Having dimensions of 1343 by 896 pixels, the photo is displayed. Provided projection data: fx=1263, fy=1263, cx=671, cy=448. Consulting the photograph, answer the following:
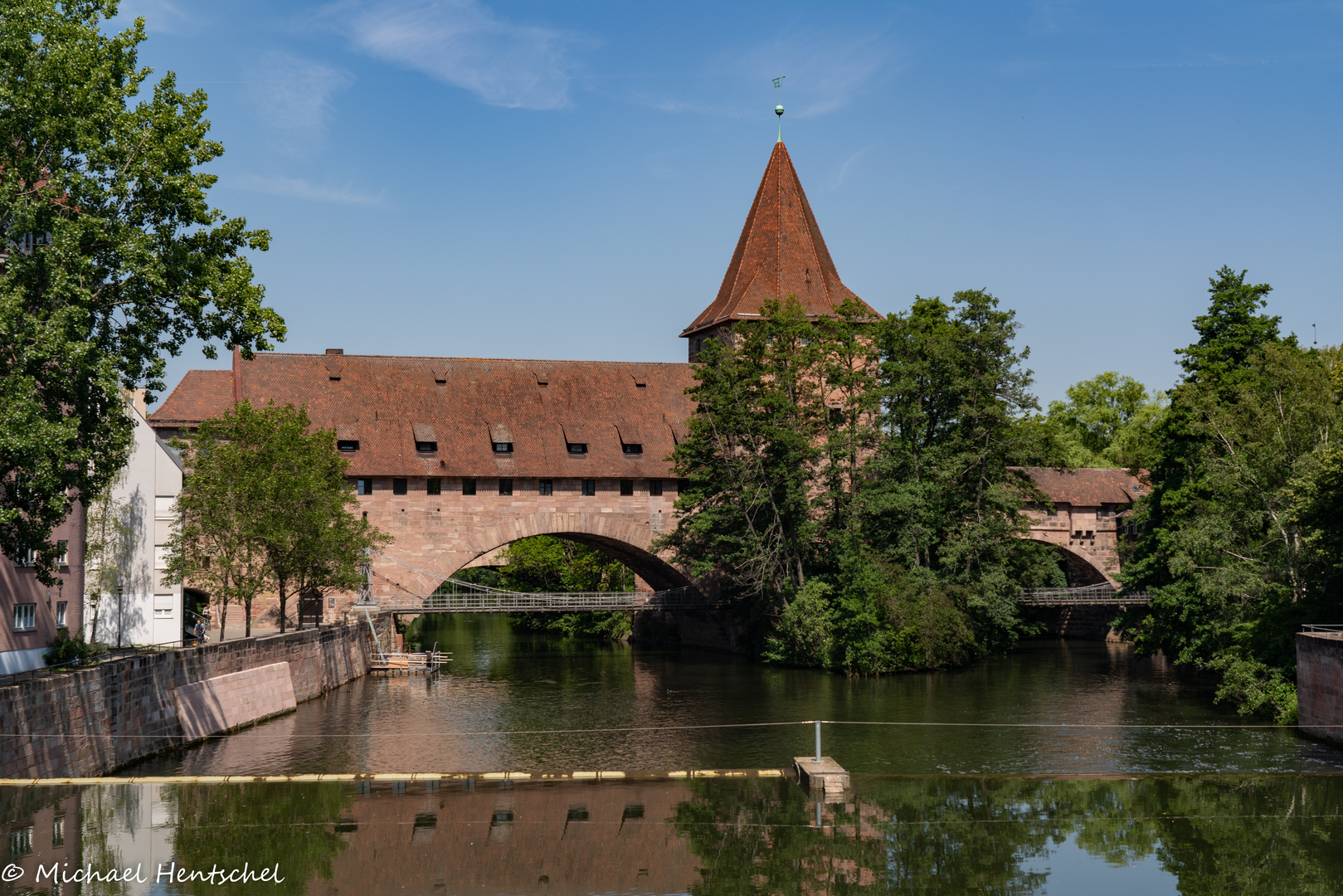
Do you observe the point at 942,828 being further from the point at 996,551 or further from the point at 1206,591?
the point at 996,551

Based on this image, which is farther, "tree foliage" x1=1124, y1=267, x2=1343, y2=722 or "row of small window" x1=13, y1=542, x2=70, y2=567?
"tree foliage" x1=1124, y1=267, x2=1343, y2=722

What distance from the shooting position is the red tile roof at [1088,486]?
51219mm

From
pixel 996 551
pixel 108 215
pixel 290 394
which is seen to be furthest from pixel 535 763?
pixel 290 394

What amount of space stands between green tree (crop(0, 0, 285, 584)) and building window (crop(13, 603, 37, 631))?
3.42 m

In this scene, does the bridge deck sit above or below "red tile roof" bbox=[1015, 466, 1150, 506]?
below

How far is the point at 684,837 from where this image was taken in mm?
13977

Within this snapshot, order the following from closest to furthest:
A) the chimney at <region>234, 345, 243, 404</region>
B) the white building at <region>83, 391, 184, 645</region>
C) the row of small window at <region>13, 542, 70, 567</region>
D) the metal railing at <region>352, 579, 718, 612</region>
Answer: the row of small window at <region>13, 542, 70, 567</region>
the white building at <region>83, 391, 184, 645</region>
the metal railing at <region>352, 579, 718, 612</region>
the chimney at <region>234, 345, 243, 404</region>

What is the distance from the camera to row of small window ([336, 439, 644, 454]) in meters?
40.1

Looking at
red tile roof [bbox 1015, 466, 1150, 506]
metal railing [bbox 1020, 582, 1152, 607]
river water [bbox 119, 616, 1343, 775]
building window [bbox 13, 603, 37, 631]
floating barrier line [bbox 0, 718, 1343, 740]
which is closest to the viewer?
building window [bbox 13, 603, 37, 631]

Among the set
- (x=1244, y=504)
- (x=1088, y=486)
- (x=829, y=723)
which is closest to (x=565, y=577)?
(x=1088, y=486)

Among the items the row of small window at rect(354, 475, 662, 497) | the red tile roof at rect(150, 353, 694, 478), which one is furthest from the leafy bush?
the red tile roof at rect(150, 353, 694, 478)

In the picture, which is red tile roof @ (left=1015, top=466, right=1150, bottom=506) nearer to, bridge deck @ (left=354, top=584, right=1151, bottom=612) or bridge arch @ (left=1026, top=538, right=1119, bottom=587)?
bridge arch @ (left=1026, top=538, right=1119, bottom=587)

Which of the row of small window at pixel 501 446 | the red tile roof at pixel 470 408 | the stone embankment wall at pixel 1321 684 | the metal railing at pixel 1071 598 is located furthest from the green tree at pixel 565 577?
the stone embankment wall at pixel 1321 684

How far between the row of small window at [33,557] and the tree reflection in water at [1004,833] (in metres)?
9.28
